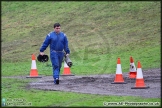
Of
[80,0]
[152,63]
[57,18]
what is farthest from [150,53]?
[80,0]

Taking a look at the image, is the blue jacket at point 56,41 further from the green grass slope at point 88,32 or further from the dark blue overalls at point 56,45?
the green grass slope at point 88,32

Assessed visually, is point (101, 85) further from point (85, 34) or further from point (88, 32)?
point (88, 32)

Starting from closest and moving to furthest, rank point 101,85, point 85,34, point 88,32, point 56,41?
point 101,85 < point 56,41 < point 85,34 < point 88,32

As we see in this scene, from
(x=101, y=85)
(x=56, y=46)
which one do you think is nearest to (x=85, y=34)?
(x=56, y=46)

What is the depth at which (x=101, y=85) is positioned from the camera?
16.4 m

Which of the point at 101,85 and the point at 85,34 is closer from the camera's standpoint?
the point at 101,85

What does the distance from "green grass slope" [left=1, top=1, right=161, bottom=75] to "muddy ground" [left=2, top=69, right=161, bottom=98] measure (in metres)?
2.48

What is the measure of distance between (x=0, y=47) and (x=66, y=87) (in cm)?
1637

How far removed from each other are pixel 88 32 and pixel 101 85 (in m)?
16.6

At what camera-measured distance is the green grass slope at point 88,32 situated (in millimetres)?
24947

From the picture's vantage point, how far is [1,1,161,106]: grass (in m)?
23.6

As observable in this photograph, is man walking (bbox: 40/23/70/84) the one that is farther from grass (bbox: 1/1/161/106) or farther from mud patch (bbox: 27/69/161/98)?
grass (bbox: 1/1/161/106)

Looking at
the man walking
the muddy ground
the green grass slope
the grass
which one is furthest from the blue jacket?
the green grass slope

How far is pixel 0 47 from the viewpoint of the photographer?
1252 inches
